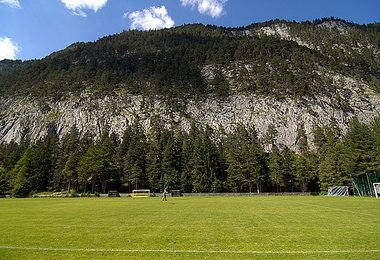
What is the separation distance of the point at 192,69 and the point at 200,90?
22559 millimetres

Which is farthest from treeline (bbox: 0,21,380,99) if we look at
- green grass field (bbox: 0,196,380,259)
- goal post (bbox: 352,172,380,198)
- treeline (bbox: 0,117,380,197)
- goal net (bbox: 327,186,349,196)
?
green grass field (bbox: 0,196,380,259)

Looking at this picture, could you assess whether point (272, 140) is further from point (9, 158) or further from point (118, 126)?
point (9, 158)

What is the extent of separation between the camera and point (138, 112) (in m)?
132

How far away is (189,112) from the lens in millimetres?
131875

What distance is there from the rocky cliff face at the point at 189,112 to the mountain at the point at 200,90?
42 cm

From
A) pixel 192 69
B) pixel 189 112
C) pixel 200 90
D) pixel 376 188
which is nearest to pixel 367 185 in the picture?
pixel 376 188

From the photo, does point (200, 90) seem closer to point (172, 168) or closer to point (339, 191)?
point (172, 168)

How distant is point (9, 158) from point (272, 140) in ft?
307

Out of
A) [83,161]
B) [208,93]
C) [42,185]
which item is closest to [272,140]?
[208,93]

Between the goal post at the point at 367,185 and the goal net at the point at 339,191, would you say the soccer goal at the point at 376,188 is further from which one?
the goal net at the point at 339,191

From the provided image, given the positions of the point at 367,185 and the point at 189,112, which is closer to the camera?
the point at 367,185

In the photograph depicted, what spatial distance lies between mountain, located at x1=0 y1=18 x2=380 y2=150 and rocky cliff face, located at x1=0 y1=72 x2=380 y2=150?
0.42 m

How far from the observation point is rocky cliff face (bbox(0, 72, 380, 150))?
121 m

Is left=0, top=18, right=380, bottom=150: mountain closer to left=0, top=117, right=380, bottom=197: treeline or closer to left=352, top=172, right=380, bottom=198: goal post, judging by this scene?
left=0, top=117, right=380, bottom=197: treeline
